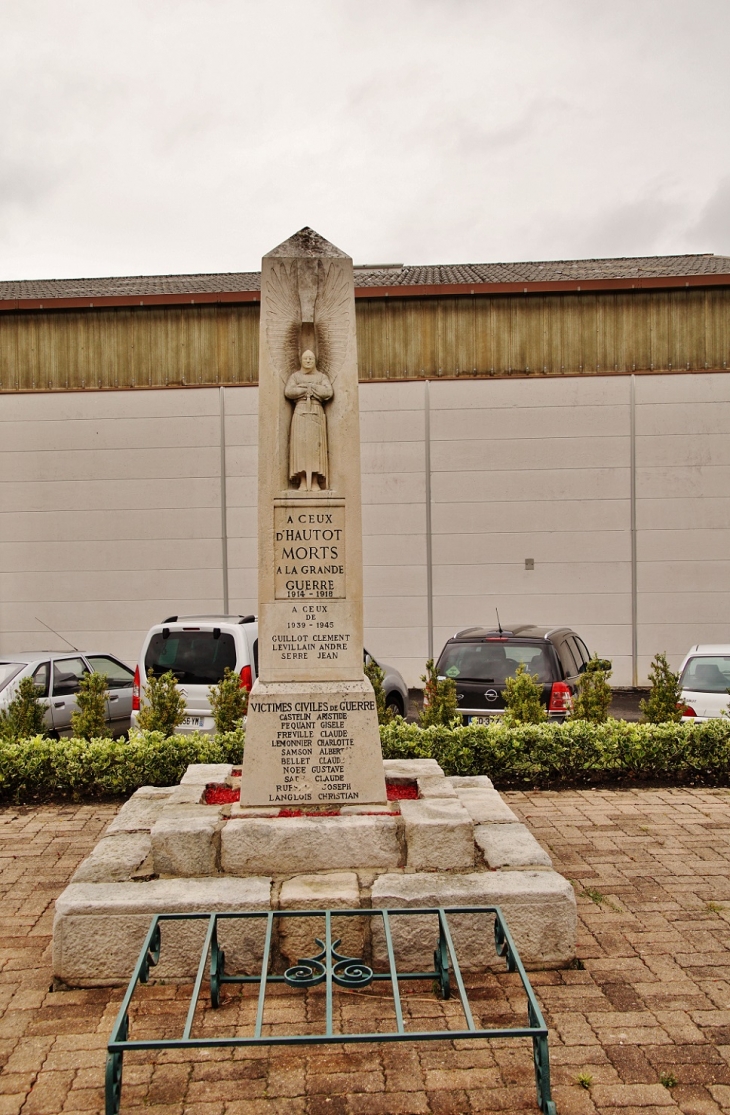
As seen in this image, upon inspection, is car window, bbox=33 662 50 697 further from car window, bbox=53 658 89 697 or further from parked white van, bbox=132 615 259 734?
parked white van, bbox=132 615 259 734

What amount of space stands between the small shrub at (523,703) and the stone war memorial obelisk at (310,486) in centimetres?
351

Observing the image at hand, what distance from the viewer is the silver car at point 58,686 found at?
10.4m

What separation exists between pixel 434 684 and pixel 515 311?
909cm

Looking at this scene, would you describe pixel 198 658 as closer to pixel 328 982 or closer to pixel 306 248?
pixel 306 248

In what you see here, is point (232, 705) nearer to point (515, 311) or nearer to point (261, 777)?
point (261, 777)

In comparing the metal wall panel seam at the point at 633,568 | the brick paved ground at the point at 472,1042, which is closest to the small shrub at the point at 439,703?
the brick paved ground at the point at 472,1042

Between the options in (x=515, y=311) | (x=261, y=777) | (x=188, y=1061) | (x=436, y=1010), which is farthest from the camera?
(x=515, y=311)

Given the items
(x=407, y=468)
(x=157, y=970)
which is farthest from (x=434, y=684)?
(x=407, y=468)

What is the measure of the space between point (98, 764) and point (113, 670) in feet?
14.5

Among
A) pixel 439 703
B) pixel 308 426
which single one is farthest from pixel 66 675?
pixel 308 426

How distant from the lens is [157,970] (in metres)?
4.75

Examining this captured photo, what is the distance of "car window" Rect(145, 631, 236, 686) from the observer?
9773 millimetres

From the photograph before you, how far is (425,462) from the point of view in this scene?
1647 centimetres

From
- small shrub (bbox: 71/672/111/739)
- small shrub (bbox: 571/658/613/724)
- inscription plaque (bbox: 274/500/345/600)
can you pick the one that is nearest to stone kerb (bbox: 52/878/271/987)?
inscription plaque (bbox: 274/500/345/600)
